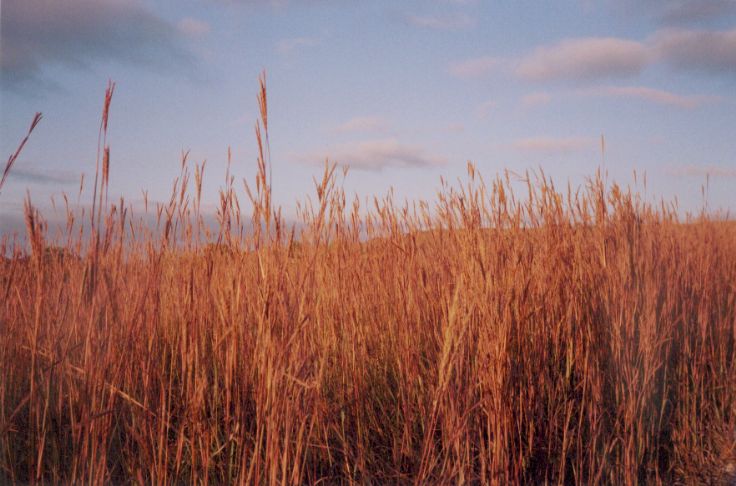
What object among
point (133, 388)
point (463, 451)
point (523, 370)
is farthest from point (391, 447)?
point (133, 388)

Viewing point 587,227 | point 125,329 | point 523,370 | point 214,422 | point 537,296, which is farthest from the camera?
point 587,227

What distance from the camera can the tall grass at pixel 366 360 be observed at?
1598 mm

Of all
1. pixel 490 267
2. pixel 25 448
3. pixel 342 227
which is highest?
pixel 342 227

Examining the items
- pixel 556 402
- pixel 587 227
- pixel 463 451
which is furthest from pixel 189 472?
pixel 587 227

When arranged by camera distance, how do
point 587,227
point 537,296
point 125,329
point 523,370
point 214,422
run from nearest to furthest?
point 125,329, point 214,422, point 523,370, point 537,296, point 587,227

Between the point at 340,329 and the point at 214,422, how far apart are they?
941 millimetres

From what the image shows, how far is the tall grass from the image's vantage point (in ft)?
5.24

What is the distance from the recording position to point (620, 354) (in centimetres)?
231

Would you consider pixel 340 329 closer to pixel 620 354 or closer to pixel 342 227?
pixel 342 227

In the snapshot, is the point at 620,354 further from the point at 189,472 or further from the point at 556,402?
the point at 189,472

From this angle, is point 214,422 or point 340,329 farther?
point 340,329

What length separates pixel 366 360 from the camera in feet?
8.63

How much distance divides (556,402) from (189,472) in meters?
1.78

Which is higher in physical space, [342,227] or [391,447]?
[342,227]
